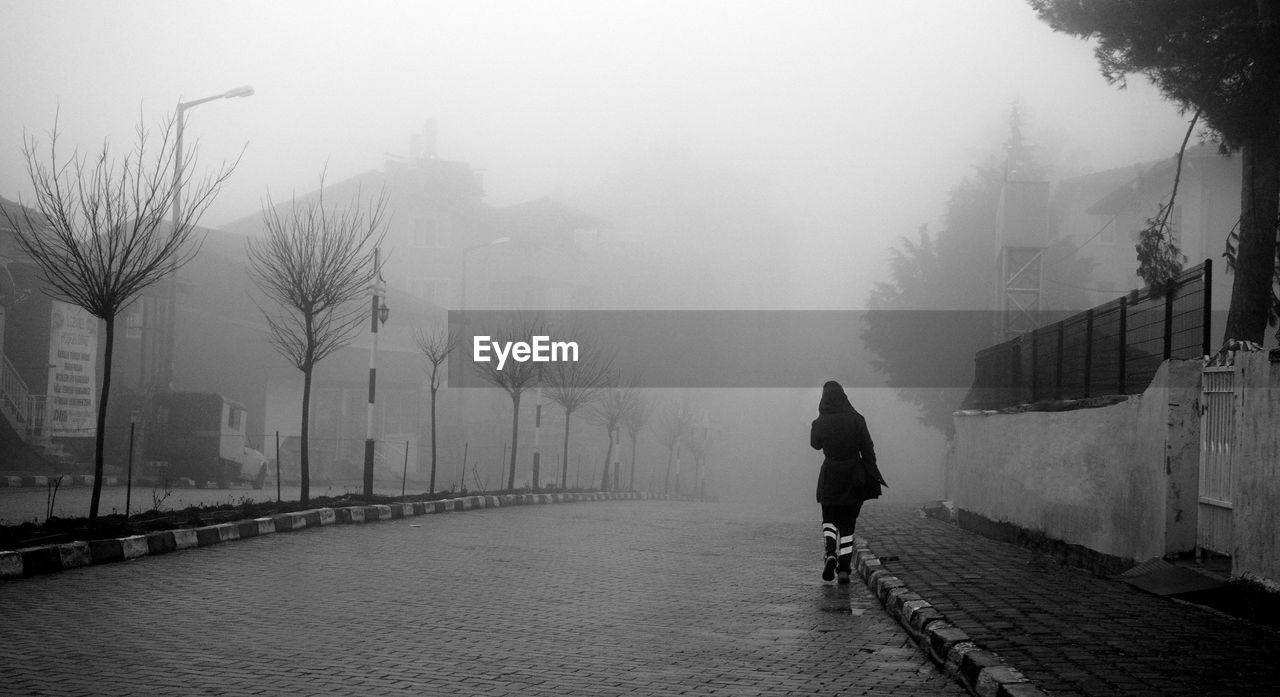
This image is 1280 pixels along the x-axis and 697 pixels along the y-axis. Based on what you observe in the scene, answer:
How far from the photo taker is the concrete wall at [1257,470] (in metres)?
8.36

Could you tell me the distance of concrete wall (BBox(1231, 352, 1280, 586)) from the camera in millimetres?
8359

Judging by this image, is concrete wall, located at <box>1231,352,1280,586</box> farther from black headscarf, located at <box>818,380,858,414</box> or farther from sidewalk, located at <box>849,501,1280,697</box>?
black headscarf, located at <box>818,380,858,414</box>

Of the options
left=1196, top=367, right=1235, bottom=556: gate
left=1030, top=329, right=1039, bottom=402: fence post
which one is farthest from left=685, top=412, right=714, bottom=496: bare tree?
left=1196, top=367, right=1235, bottom=556: gate

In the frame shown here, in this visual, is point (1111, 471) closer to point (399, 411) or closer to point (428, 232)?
point (399, 411)

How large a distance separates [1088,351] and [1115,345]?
1094 millimetres

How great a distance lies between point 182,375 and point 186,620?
36.4 metres

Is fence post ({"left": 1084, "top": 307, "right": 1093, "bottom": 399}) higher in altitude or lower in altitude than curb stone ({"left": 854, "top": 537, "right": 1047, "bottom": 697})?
higher

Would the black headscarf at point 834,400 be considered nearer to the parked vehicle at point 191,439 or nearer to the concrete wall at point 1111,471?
the concrete wall at point 1111,471

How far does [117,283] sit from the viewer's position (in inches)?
562

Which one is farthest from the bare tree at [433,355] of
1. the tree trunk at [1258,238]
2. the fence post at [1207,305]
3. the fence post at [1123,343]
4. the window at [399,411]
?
Answer: the fence post at [1207,305]

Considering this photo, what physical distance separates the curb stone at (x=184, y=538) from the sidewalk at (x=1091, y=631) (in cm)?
806

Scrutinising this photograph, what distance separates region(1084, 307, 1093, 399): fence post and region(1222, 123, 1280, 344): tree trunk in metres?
7.25

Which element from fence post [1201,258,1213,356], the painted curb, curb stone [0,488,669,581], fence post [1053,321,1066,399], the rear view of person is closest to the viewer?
fence post [1201,258,1213,356]

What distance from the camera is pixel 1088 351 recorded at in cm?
1393
